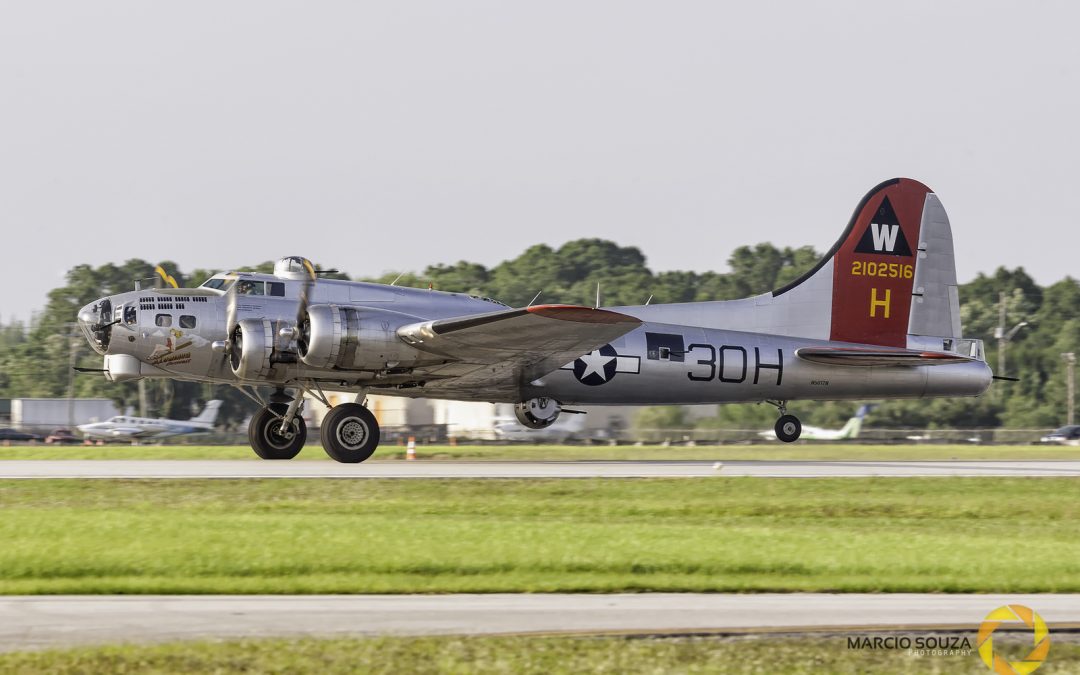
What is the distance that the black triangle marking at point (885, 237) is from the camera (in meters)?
27.8

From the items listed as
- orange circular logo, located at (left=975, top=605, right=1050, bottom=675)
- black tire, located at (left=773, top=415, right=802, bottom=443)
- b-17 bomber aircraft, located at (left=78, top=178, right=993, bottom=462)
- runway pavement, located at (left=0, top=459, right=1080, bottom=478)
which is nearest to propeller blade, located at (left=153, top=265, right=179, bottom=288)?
b-17 bomber aircraft, located at (left=78, top=178, right=993, bottom=462)

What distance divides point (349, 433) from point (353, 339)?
2322mm

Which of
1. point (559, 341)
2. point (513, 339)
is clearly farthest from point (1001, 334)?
point (513, 339)

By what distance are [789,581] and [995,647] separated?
2.99 metres

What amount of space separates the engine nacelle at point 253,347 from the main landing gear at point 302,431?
170 centimetres

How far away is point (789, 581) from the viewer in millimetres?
11453

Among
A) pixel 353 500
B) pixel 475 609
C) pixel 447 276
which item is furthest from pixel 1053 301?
pixel 475 609

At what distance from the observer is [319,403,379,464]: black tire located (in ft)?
75.4

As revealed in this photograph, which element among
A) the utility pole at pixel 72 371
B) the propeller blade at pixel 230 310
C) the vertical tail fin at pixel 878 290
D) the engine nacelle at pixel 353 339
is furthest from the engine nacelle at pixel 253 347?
the utility pole at pixel 72 371

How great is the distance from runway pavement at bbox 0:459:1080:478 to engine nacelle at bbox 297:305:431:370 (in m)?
2.09

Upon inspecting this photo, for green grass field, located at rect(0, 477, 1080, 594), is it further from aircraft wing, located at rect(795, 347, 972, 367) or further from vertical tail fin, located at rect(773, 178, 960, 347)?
vertical tail fin, located at rect(773, 178, 960, 347)

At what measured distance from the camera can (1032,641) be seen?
8789 millimetres

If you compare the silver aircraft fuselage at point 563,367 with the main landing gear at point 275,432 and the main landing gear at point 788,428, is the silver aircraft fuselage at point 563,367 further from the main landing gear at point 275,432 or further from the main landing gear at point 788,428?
the main landing gear at point 275,432

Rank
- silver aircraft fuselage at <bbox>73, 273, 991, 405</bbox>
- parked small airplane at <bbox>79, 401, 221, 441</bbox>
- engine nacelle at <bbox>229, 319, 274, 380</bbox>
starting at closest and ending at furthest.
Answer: engine nacelle at <bbox>229, 319, 274, 380</bbox> < silver aircraft fuselage at <bbox>73, 273, 991, 405</bbox> < parked small airplane at <bbox>79, 401, 221, 441</bbox>
